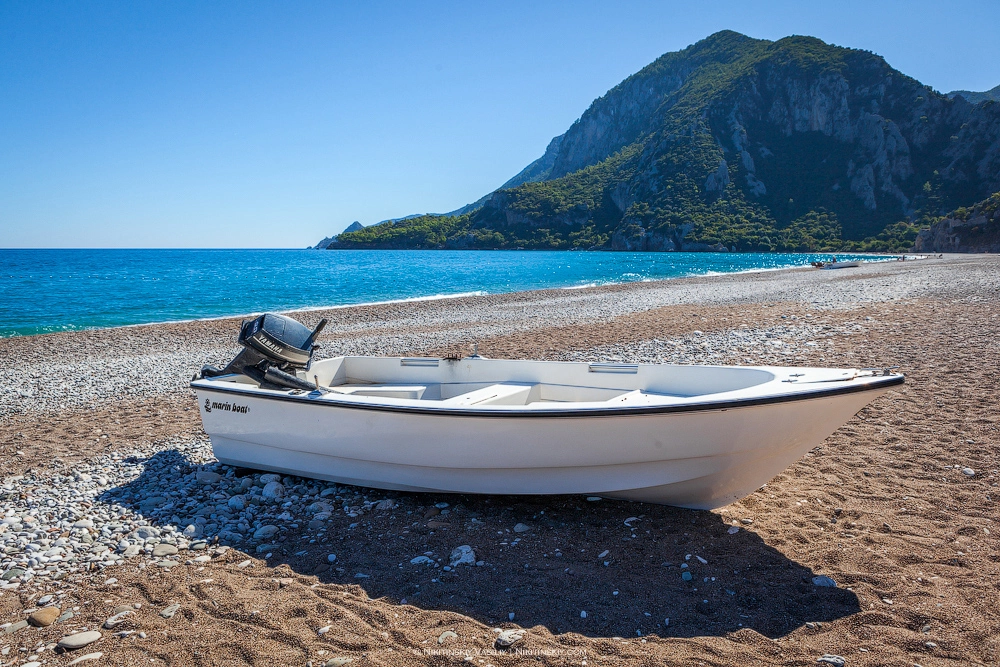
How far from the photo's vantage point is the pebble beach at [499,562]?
10.7ft

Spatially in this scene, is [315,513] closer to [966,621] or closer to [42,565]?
[42,565]

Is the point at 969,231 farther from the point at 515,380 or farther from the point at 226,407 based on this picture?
the point at 226,407

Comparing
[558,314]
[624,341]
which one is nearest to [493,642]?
[624,341]

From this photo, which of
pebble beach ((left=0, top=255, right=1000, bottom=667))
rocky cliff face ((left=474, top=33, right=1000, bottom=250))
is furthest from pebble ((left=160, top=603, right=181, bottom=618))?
rocky cliff face ((left=474, top=33, right=1000, bottom=250))

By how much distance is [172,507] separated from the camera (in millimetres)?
5316

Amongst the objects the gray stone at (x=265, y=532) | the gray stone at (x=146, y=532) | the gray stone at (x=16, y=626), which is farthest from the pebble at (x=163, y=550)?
the gray stone at (x=16, y=626)

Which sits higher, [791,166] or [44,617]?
[791,166]

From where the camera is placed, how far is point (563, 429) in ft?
15.0

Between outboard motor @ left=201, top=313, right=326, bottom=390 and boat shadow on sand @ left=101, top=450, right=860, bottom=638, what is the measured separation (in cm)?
115

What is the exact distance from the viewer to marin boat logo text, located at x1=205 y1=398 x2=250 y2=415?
228 inches

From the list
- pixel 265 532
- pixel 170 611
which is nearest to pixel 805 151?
pixel 265 532

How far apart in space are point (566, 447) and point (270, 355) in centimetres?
374

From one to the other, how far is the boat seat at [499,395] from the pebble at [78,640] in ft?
10.1

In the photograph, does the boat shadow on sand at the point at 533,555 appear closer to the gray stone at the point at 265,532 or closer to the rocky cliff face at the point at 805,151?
the gray stone at the point at 265,532
